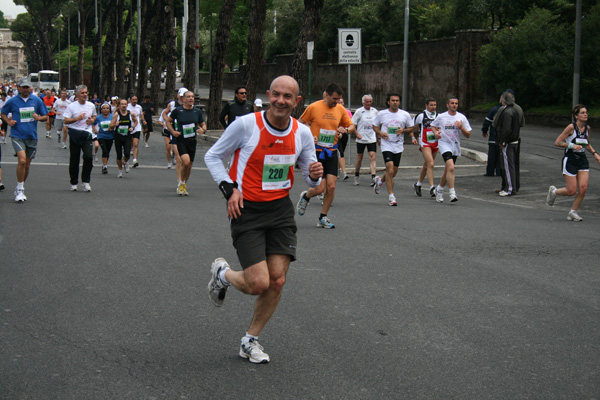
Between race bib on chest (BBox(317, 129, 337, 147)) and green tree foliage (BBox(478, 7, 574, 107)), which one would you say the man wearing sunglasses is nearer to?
race bib on chest (BBox(317, 129, 337, 147))

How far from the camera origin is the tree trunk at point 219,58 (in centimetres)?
3569

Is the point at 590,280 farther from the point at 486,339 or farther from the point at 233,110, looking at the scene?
the point at 233,110

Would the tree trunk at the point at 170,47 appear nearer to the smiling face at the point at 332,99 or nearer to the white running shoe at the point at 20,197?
the white running shoe at the point at 20,197

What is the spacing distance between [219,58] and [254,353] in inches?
1243

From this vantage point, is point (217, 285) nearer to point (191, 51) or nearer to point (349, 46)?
point (349, 46)

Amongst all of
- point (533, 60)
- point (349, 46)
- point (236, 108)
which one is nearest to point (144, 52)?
point (533, 60)

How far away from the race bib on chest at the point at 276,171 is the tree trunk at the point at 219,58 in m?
30.7

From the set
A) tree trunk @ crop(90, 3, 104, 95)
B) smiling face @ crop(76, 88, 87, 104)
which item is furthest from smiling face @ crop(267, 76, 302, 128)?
tree trunk @ crop(90, 3, 104, 95)

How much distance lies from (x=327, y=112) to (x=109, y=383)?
7845 millimetres

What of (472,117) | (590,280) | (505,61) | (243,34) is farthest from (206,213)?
(243,34)

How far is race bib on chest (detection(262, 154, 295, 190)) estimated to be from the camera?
5.63 metres

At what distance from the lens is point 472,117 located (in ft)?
140

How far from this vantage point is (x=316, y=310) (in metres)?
6.89

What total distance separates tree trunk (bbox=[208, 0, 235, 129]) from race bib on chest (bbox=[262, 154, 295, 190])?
30741 millimetres
